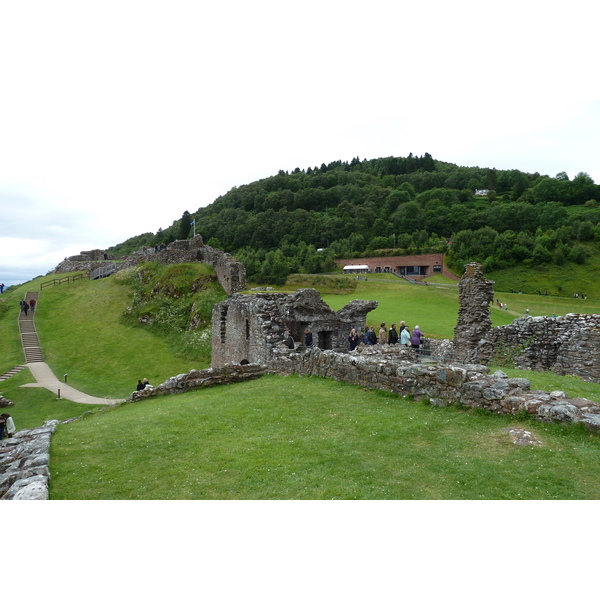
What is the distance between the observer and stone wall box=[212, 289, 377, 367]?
1922 cm

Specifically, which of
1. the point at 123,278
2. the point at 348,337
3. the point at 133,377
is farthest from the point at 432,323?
the point at 123,278

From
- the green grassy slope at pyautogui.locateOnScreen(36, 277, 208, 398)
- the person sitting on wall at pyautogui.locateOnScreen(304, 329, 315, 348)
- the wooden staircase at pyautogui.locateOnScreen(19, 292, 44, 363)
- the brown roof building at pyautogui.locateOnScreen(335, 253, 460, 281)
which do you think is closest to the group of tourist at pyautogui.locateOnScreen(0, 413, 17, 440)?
the green grassy slope at pyautogui.locateOnScreen(36, 277, 208, 398)

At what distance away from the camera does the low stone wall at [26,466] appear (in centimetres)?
653

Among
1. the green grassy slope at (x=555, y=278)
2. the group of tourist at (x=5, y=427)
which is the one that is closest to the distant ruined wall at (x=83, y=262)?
the group of tourist at (x=5, y=427)

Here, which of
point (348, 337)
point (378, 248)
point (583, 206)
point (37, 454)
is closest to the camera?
point (37, 454)

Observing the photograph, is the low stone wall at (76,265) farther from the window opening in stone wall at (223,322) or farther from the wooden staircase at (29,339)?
the window opening in stone wall at (223,322)

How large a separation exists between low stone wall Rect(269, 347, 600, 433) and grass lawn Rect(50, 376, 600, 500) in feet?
0.96

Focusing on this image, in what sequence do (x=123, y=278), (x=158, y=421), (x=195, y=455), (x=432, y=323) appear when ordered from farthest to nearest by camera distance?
(x=123, y=278)
(x=432, y=323)
(x=158, y=421)
(x=195, y=455)

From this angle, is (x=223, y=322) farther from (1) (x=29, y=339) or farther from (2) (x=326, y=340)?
(1) (x=29, y=339)

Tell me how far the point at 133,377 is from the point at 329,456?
83.7 ft

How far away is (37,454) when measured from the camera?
8.66 m

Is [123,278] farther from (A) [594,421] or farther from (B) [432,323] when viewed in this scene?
(A) [594,421]

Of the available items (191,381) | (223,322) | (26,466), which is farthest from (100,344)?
(26,466)

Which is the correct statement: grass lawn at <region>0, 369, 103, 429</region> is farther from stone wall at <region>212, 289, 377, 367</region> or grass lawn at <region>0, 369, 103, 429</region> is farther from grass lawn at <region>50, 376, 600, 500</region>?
grass lawn at <region>50, 376, 600, 500</region>
